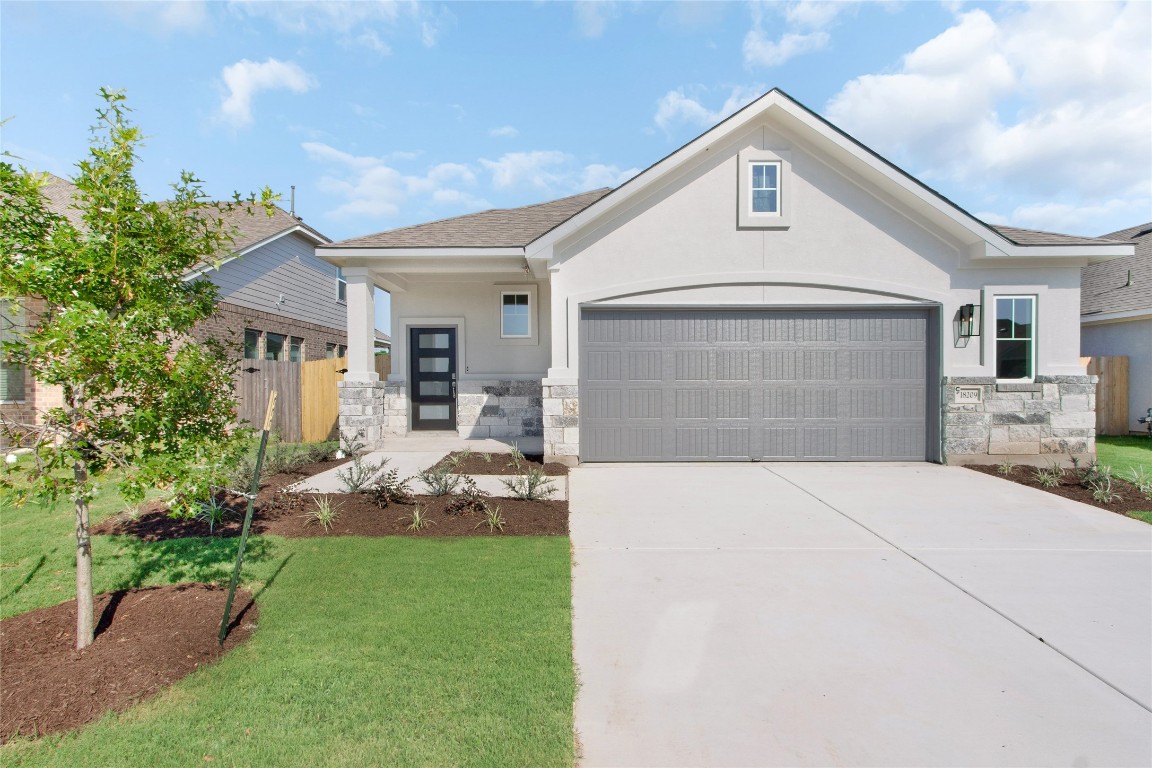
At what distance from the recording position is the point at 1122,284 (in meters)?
14.6

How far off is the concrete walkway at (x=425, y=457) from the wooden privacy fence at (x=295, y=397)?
2309 millimetres

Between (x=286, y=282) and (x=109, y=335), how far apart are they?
14.7 meters

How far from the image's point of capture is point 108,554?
16.0ft

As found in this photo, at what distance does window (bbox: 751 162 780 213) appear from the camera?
8.92 m

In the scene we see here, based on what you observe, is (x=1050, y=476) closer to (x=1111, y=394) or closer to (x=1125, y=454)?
(x=1125, y=454)

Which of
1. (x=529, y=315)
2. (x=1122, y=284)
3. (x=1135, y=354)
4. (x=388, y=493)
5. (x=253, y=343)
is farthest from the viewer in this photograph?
(x=1122, y=284)

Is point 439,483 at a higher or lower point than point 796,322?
lower

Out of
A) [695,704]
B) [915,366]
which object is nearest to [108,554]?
[695,704]

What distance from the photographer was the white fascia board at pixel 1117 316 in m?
12.9

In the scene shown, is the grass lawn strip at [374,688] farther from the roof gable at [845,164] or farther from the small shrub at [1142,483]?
the small shrub at [1142,483]

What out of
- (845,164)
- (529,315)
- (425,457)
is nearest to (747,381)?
(845,164)

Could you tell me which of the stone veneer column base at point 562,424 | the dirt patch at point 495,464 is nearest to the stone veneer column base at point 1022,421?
the stone veneer column base at point 562,424

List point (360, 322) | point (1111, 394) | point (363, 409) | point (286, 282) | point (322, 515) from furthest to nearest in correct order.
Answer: point (286, 282) → point (1111, 394) → point (363, 409) → point (360, 322) → point (322, 515)

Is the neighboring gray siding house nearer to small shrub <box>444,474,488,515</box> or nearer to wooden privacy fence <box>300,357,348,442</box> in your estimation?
small shrub <box>444,474,488,515</box>
